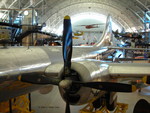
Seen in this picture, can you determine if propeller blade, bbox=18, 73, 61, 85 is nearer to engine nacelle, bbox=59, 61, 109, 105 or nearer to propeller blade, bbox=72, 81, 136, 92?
engine nacelle, bbox=59, 61, 109, 105

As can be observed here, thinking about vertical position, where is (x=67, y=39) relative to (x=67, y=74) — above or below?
above

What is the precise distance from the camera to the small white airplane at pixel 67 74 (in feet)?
14.6

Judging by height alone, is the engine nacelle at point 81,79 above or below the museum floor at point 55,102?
above

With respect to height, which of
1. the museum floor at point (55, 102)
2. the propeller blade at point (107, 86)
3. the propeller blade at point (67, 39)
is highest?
the propeller blade at point (67, 39)

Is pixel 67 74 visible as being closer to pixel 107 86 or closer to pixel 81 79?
pixel 81 79

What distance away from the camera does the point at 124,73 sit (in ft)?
18.5

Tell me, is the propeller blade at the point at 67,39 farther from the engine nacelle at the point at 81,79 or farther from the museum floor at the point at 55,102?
the museum floor at the point at 55,102

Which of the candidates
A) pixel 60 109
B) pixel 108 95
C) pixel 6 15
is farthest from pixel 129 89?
pixel 6 15

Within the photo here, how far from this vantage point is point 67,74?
15.1 ft

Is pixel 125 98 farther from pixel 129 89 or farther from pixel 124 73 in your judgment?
pixel 129 89

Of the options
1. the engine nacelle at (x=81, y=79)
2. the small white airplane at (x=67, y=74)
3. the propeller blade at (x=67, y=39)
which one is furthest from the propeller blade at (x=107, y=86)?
the propeller blade at (x=67, y=39)

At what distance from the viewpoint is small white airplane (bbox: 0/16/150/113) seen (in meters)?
4.45

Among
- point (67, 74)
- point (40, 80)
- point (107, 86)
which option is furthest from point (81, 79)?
point (40, 80)

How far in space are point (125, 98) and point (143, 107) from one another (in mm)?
4926
